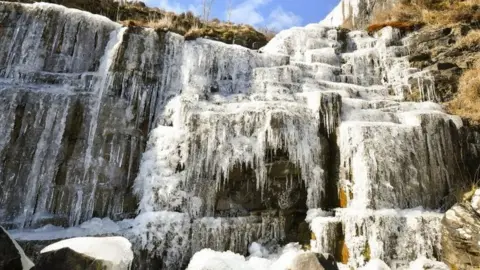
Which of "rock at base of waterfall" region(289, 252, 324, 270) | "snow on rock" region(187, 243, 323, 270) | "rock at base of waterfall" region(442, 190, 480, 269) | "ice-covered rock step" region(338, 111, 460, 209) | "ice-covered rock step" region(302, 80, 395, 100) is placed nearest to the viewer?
"rock at base of waterfall" region(289, 252, 324, 270)

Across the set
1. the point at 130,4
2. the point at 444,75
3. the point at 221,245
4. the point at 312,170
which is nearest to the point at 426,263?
the point at 312,170

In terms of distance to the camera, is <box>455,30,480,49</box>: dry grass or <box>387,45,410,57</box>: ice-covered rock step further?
<box>387,45,410,57</box>: ice-covered rock step

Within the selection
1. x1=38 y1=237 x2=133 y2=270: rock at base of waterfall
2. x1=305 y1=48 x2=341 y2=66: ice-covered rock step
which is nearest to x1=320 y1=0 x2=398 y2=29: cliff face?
x1=305 y1=48 x2=341 y2=66: ice-covered rock step

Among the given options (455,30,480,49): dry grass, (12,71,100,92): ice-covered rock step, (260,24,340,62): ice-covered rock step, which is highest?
(260,24,340,62): ice-covered rock step

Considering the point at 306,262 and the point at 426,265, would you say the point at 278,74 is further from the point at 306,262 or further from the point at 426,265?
the point at 306,262

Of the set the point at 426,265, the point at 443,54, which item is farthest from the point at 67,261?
the point at 443,54

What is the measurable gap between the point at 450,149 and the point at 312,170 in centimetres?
302

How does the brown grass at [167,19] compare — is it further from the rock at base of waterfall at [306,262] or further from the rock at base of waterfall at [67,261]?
the rock at base of waterfall at [67,261]

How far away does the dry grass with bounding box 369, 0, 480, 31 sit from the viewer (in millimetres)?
12164

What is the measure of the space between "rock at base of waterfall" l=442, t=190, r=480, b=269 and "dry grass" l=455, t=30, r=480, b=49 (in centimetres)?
634

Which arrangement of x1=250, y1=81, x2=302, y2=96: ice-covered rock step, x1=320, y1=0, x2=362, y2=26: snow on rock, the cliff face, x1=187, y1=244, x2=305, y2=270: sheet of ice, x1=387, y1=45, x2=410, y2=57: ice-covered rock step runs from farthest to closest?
x1=320, y1=0, x2=362, y2=26: snow on rock
the cliff face
x1=387, y1=45, x2=410, y2=57: ice-covered rock step
x1=250, y1=81, x2=302, y2=96: ice-covered rock step
x1=187, y1=244, x2=305, y2=270: sheet of ice

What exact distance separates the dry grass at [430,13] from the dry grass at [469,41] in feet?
3.28

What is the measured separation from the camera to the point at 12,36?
8.52 meters

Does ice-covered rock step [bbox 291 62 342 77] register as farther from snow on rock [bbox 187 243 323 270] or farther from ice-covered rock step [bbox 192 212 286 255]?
snow on rock [bbox 187 243 323 270]
